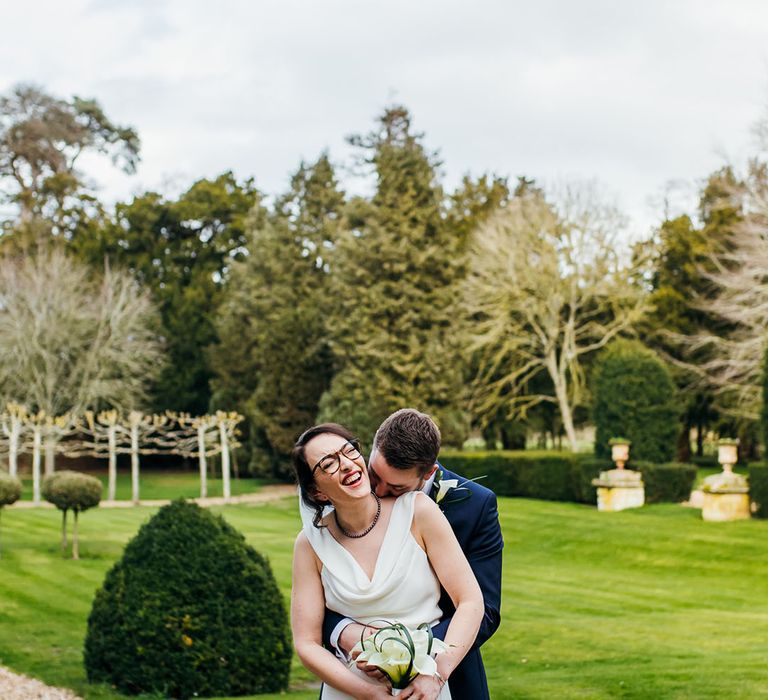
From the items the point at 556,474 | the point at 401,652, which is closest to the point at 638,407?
the point at 556,474

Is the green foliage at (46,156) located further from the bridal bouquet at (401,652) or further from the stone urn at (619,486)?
the bridal bouquet at (401,652)

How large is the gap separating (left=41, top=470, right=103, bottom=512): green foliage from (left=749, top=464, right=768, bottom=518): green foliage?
11867 mm

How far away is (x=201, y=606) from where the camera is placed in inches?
312

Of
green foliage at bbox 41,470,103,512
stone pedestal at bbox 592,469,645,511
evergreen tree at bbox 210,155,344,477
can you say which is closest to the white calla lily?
green foliage at bbox 41,470,103,512

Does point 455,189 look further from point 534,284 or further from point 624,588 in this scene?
point 624,588

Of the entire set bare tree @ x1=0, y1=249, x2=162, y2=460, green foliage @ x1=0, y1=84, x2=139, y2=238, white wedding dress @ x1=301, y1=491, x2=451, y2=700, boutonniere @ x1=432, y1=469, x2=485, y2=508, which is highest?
green foliage @ x1=0, y1=84, x2=139, y2=238

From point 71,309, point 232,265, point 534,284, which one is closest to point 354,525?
point 534,284

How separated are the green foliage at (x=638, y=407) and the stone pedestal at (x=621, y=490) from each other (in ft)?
5.08

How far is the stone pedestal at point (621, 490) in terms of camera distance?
23.0 meters

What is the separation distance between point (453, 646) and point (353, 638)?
0.29m

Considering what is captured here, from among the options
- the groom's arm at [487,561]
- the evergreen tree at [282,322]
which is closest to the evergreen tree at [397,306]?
the evergreen tree at [282,322]

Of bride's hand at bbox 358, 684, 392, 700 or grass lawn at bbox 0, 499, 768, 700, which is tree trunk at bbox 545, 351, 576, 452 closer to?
grass lawn at bbox 0, 499, 768, 700

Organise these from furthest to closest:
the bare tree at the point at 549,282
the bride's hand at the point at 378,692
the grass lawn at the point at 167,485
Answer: the bare tree at the point at 549,282 → the grass lawn at the point at 167,485 → the bride's hand at the point at 378,692

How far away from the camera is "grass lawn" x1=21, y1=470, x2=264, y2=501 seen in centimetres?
3269
